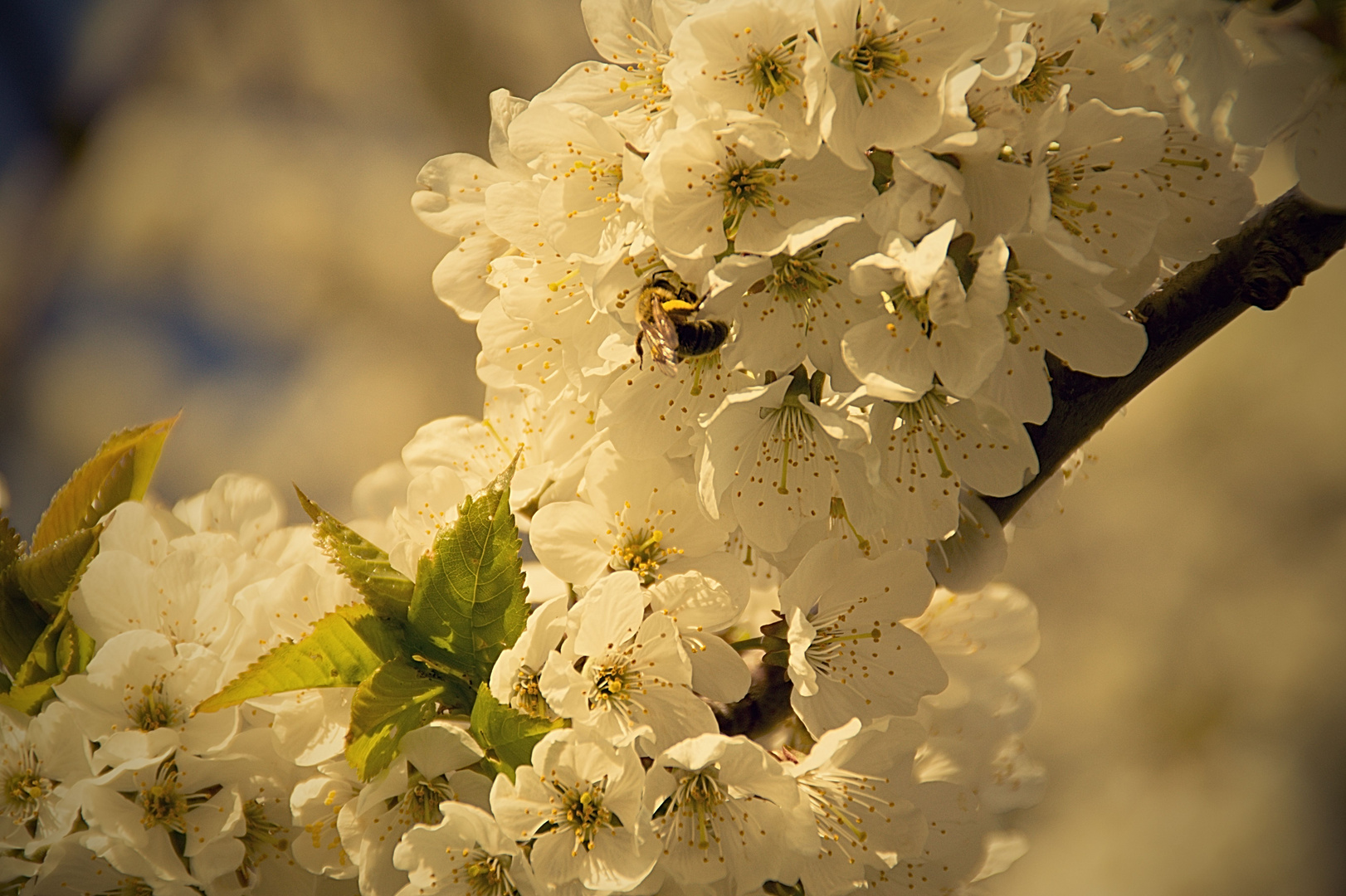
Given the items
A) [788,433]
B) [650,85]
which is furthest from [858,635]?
[650,85]

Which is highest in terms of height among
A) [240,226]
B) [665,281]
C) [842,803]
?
[665,281]

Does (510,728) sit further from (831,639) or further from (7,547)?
(7,547)

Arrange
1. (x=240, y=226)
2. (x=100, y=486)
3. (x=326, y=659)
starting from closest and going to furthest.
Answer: (x=326, y=659) → (x=100, y=486) → (x=240, y=226)

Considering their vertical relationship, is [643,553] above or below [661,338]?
below

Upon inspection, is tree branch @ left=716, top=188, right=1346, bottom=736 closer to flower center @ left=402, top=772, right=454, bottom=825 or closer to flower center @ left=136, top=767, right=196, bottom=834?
flower center @ left=402, top=772, right=454, bottom=825

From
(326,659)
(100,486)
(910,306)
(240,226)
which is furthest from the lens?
(240,226)

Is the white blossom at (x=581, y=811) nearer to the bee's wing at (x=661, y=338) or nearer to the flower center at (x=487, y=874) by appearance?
the flower center at (x=487, y=874)

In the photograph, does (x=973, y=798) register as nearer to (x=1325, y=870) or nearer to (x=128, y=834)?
(x=128, y=834)
